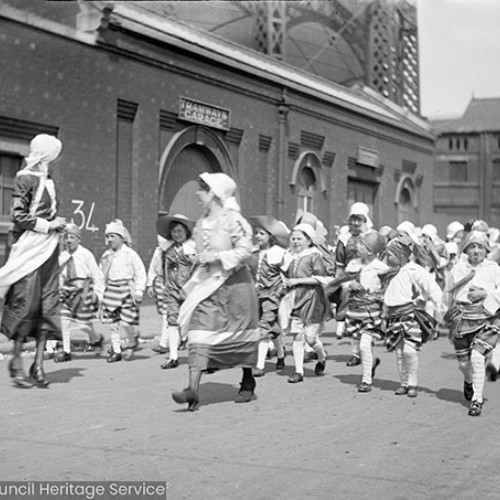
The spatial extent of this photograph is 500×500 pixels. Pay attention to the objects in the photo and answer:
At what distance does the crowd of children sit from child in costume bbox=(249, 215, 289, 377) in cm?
1

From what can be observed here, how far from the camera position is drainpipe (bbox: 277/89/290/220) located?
23.9 metres

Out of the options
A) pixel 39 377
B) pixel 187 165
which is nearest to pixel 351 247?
pixel 39 377

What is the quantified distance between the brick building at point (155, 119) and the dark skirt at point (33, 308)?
22.2 feet

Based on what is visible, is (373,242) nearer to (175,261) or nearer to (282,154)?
(175,261)

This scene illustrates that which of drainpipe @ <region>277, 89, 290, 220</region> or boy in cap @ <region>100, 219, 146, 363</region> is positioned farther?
drainpipe @ <region>277, 89, 290, 220</region>

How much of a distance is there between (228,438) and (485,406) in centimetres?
271

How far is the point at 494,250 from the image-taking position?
405 inches

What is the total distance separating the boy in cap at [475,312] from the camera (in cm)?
800

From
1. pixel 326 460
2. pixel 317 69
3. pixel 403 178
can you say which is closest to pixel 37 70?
pixel 326 460

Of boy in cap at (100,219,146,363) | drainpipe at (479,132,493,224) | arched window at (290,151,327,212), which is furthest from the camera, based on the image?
drainpipe at (479,132,493,224)

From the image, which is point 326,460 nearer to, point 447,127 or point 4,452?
point 4,452

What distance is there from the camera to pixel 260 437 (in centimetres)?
651

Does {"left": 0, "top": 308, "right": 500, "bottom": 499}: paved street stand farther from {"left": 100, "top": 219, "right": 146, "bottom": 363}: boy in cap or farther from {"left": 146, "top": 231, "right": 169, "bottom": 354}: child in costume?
{"left": 146, "top": 231, "right": 169, "bottom": 354}: child in costume

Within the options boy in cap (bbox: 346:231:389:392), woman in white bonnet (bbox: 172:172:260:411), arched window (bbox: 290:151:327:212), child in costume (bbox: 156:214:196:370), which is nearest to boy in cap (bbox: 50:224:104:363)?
child in costume (bbox: 156:214:196:370)
